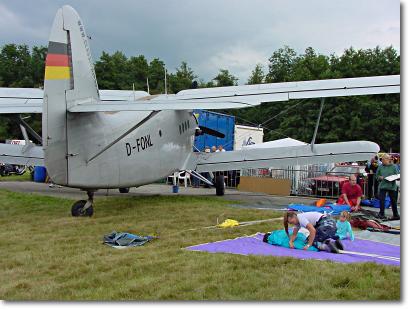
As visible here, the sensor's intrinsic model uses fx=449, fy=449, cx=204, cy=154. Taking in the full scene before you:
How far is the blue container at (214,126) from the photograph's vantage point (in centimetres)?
2183

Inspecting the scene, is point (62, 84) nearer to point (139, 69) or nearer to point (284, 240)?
point (284, 240)

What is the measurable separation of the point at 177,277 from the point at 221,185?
979cm

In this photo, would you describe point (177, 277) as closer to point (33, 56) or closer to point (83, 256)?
point (83, 256)

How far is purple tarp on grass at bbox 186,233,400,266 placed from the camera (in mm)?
5680

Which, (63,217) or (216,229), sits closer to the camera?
(216,229)

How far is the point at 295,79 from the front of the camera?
167 feet

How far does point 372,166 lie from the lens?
13.7 m

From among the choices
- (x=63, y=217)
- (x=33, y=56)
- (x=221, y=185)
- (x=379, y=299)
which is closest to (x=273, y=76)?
(x=33, y=56)

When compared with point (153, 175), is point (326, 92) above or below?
above

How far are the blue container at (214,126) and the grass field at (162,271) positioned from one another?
45.0 ft

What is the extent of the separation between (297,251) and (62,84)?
497cm

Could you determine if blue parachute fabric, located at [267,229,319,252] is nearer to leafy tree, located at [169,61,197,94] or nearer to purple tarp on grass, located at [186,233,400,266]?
purple tarp on grass, located at [186,233,400,266]

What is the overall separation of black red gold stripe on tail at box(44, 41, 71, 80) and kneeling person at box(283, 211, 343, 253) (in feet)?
15.5

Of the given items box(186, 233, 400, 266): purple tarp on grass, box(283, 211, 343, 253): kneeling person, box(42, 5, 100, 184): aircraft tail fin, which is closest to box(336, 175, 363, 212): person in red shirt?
box(186, 233, 400, 266): purple tarp on grass
